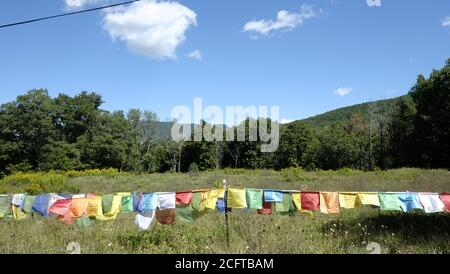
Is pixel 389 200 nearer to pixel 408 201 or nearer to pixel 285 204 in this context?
pixel 408 201

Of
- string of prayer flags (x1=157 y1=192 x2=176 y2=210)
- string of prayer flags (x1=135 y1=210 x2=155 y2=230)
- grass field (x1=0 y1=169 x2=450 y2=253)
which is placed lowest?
grass field (x1=0 y1=169 x2=450 y2=253)

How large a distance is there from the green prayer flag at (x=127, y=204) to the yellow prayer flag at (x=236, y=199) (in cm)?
204

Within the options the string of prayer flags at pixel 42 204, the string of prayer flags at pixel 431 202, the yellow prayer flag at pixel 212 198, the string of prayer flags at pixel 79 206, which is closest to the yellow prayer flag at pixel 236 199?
the yellow prayer flag at pixel 212 198

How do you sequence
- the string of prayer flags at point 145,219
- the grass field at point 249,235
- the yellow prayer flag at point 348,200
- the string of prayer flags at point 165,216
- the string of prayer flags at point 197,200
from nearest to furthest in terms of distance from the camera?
1. the grass field at point 249,235
2. the string of prayer flags at point 145,219
3. the string of prayer flags at point 197,200
4. the string of prayer flags at point 165,216
5. the yellow prayer flag at point 348,200

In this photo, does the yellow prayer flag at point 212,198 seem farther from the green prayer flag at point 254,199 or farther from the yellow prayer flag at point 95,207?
the yellow prayer flag at point 95,207

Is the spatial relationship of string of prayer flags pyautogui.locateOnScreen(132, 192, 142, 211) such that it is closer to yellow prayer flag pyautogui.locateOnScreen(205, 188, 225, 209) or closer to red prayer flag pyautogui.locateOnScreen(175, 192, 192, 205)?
red prayer flag pyautogui.locateOnScreen(175, 192, 192, 205)

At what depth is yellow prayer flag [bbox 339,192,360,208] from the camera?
8742 mm

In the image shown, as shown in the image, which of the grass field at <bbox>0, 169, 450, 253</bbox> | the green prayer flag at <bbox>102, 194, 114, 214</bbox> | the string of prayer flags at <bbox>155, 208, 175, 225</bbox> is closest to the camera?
the grass field at <bbox>0, 169, 450, 253</bbox>

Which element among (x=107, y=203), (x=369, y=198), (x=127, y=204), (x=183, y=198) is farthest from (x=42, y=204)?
(x=369, y=198)

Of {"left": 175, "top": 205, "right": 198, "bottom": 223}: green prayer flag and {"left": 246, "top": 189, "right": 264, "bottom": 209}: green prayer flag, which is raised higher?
{"left": 246, "top": 189, "right": 264, "bottom": 209}: green prayer flag

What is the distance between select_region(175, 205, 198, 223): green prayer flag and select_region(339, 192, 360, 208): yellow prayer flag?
3095mm

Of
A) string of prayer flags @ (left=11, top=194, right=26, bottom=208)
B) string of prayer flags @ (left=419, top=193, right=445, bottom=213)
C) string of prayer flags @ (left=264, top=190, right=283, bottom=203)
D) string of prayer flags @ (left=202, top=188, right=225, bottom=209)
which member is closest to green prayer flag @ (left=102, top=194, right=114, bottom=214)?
string of prayer flags @ (left=202, top=188, right=225, bottom=209)

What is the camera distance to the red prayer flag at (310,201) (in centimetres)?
875
